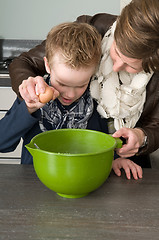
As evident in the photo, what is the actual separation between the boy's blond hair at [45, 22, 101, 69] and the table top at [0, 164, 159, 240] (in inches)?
13.8

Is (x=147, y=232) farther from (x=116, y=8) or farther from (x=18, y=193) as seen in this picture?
(x=116, y=8)

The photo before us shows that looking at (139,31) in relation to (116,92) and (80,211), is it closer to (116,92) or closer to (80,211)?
(116,92)

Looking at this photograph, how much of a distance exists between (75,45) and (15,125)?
1.00ft

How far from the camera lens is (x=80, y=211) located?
77cm

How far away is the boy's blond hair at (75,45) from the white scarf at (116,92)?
184mm

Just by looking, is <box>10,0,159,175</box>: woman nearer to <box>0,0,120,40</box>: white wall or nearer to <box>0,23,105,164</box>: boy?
<box>0,23,105,164</box>: boy

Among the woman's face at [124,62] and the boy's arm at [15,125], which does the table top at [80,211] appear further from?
the woman's face at [124,62]

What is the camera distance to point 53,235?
676 millimetres

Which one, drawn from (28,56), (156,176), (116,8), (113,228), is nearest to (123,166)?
(156,176)

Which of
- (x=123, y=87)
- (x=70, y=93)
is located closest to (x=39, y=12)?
(x=123, y=87)

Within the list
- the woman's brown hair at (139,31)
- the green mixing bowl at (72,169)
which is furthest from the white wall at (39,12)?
the green mixing bowl at (72,169)

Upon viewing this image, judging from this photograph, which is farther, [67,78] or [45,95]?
[67,78]

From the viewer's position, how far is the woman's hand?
1.00m

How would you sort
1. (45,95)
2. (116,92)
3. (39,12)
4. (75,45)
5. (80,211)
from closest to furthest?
(80,211) < (45,95) < (75,45) < (116,92) < (39,12)
